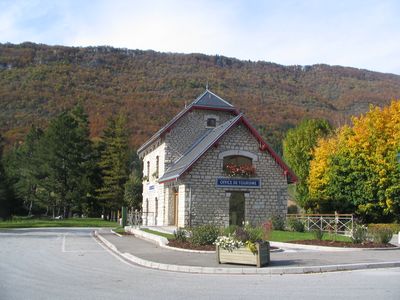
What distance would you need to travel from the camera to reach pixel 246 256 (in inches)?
535

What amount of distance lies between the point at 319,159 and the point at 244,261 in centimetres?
3419

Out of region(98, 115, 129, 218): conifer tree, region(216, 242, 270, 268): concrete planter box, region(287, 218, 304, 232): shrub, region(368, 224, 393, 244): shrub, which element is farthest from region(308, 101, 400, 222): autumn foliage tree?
region(98, 115, 129, 218): conifer tree

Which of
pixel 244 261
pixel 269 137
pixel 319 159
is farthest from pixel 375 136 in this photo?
pixel 269 137

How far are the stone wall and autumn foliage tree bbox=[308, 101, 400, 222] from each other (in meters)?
8.93

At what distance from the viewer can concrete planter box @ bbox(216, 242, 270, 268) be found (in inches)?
526

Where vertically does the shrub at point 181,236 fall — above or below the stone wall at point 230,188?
below

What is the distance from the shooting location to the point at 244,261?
1364 centimetres

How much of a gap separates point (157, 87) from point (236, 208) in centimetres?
9396

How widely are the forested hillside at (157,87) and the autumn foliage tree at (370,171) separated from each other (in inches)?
1662

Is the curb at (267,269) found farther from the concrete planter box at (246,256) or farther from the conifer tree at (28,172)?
the conifer tree at (28,172)

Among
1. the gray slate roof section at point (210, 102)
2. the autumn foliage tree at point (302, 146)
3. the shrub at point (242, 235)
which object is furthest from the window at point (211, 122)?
the shrub at point (242, 235)

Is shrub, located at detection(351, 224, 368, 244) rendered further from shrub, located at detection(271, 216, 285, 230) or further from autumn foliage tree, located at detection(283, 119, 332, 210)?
autumn foliage tree, located at detection(283, 119, 332, 210)

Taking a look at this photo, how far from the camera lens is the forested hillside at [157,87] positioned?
313ft

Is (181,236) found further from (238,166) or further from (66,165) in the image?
(66,165)
